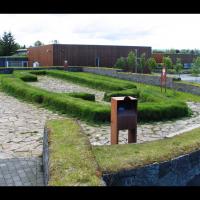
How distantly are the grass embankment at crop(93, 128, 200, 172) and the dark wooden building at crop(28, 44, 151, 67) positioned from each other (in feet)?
108

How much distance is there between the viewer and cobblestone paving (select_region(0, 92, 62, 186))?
5582 millimetres

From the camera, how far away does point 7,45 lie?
58.2 metres

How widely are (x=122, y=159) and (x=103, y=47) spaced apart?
3615cm

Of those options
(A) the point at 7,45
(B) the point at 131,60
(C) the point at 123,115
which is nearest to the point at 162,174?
(C) the point at 123,115

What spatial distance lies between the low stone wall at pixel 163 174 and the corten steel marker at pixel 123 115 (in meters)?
1.87

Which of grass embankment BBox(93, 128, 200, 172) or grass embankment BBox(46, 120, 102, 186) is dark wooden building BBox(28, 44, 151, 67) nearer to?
grass embankment BBox(46, 120, 102, 186)

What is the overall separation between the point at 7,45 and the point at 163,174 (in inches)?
2238

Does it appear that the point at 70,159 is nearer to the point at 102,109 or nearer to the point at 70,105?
the point at 102,109

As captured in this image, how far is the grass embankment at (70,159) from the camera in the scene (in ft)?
12.5

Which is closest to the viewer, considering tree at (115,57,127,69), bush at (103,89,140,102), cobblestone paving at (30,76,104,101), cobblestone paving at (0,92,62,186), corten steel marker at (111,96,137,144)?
cobblestone paving at (0,92,62,186)

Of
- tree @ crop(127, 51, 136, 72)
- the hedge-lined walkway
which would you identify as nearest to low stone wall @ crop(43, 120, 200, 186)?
the hedge-lined walkway

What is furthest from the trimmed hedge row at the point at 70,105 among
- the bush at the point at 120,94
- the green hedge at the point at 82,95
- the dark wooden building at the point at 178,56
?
the dark wooden building at the point at 178,56
